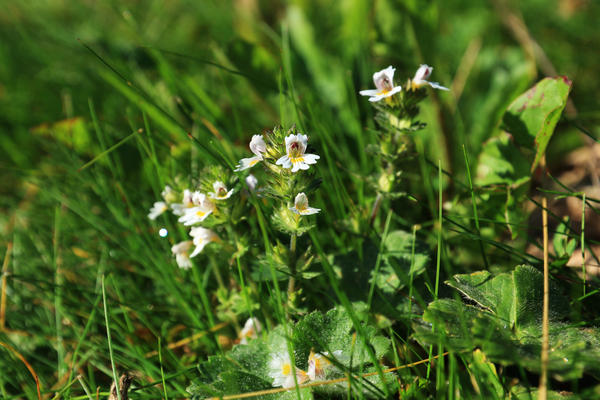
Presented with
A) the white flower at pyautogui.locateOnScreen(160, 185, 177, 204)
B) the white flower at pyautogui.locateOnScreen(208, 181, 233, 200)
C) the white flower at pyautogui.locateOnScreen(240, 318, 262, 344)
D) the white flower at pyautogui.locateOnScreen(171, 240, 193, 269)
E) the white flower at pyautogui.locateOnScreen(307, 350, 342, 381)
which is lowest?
the white flower at pyautogui.locateOnScreen(240, 318, 262, 344)

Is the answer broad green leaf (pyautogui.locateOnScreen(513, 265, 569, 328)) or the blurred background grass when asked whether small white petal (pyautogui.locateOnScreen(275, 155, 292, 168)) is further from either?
broad green leaf (pyautogui.locateOnScreen(513, 265, 569, 328))

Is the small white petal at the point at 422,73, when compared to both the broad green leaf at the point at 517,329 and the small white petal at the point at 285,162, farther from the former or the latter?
the broad green leaf at the point at 517,329

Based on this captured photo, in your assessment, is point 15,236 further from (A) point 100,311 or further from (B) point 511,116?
(B) point 511,116

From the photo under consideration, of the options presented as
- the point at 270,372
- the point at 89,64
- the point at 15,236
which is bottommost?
the point at 270,372

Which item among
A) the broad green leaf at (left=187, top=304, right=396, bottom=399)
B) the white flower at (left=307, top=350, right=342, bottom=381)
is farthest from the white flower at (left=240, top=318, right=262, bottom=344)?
the white flower at (left=307, top=350, right=342, bottom=381)

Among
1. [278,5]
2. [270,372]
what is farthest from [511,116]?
[278,5]

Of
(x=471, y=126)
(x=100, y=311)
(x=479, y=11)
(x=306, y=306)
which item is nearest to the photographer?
(x=306, y=306)

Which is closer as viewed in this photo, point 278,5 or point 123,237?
point 123,237

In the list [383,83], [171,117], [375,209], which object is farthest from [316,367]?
[171,117]
